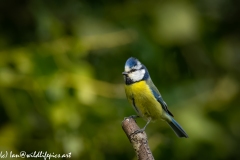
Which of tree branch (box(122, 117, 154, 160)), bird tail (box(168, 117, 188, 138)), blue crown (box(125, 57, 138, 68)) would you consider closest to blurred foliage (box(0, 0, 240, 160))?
bird tail (box(168, 117, 188, 138))

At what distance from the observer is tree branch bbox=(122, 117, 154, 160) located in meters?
1.52

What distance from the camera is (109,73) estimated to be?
2.93 metres

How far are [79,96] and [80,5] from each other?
689 millimetres

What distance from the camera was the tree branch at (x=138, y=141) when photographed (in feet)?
4.99

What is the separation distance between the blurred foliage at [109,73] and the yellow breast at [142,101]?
0.64 m

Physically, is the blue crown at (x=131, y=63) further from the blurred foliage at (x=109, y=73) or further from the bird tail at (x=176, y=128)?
the blurred foliage at (x=109, y=73)

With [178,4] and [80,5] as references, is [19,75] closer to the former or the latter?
[80,5]

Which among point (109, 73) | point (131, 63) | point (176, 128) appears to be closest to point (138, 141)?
point (131, 63)

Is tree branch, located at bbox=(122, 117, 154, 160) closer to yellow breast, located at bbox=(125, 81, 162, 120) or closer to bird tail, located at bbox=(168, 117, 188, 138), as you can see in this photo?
yellow breast, located at bbox=(125, 81, 162, 120)

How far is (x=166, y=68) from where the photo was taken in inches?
118

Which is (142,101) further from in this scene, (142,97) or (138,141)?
(138,141)

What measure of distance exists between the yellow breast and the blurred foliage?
636 mm

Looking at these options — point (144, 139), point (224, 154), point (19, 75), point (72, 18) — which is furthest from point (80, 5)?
point (144, 139)

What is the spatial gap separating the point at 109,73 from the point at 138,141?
1.37 metres
